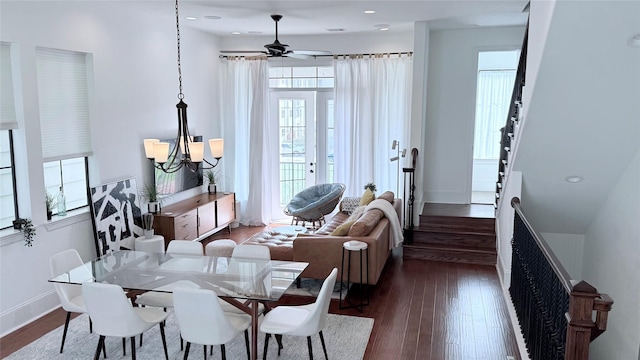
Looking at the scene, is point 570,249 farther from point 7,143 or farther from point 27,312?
point 7,143

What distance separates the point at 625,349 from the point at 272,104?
6.09 metres

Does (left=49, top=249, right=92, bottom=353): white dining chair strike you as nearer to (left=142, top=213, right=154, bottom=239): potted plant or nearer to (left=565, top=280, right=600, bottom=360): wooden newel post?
(left=142, top=213, right=154, bottom=239): potted plant

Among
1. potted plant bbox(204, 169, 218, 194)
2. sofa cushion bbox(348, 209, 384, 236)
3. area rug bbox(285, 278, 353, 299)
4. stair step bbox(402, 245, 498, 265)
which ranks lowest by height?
area rug bbox(285, 278, 353, 299)

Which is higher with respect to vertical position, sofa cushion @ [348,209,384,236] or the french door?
the french door

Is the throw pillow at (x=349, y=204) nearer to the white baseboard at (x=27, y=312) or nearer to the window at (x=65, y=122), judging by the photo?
the window at (x=65, y=122)

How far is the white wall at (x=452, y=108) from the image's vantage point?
7.35 m

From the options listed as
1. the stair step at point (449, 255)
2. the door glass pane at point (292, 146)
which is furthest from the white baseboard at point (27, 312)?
the door glass pane at point (292, 146)

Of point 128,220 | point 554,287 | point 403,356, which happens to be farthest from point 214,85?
point 554,287

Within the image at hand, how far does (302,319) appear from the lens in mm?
3705

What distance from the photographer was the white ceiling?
5457 mm

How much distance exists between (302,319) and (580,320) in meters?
1.95

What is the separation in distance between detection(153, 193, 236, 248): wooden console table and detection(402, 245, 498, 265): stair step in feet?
9.38

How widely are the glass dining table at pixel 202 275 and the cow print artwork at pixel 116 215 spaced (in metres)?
1.16

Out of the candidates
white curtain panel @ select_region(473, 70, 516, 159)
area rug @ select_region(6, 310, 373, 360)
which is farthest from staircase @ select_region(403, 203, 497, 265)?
white curtain panel @ select_region(473, 70, 516, 159)
